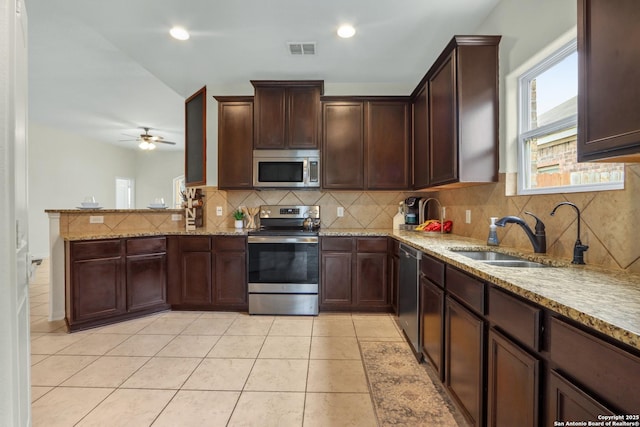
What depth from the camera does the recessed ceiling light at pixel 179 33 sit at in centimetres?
259

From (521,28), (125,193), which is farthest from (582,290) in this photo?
(125,193)

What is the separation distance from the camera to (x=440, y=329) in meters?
1.80

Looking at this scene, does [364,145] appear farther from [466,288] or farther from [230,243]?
[466,288]

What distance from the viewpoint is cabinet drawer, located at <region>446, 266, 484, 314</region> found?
4.39ft

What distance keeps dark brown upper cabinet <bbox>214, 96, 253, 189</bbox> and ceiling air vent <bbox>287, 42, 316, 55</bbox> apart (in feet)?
2.69

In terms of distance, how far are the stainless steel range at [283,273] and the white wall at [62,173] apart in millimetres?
4995

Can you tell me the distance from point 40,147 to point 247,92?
203 inches

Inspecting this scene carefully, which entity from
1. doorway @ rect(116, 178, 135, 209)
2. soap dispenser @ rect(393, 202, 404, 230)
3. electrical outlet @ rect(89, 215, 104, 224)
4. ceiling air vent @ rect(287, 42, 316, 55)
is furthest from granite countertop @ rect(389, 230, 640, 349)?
doorway @ rect(116, 178, 135, 209)

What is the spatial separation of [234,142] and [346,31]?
1.68 m

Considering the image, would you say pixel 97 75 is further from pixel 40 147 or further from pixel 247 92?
pixel 40 147

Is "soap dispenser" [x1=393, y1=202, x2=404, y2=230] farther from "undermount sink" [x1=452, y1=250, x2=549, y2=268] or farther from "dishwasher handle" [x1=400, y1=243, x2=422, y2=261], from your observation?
"undermount sink" [x1=452, y1=250, x2=549, y2=268]

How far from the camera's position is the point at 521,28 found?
204cm

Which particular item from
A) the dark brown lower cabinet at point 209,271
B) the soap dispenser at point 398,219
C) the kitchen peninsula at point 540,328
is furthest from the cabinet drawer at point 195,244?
the kitchen peninsula at point 540,328

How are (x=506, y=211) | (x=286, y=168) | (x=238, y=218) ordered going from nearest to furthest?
(x=506, y=211) → (x=286, y=168) → (x=238, y=218)
